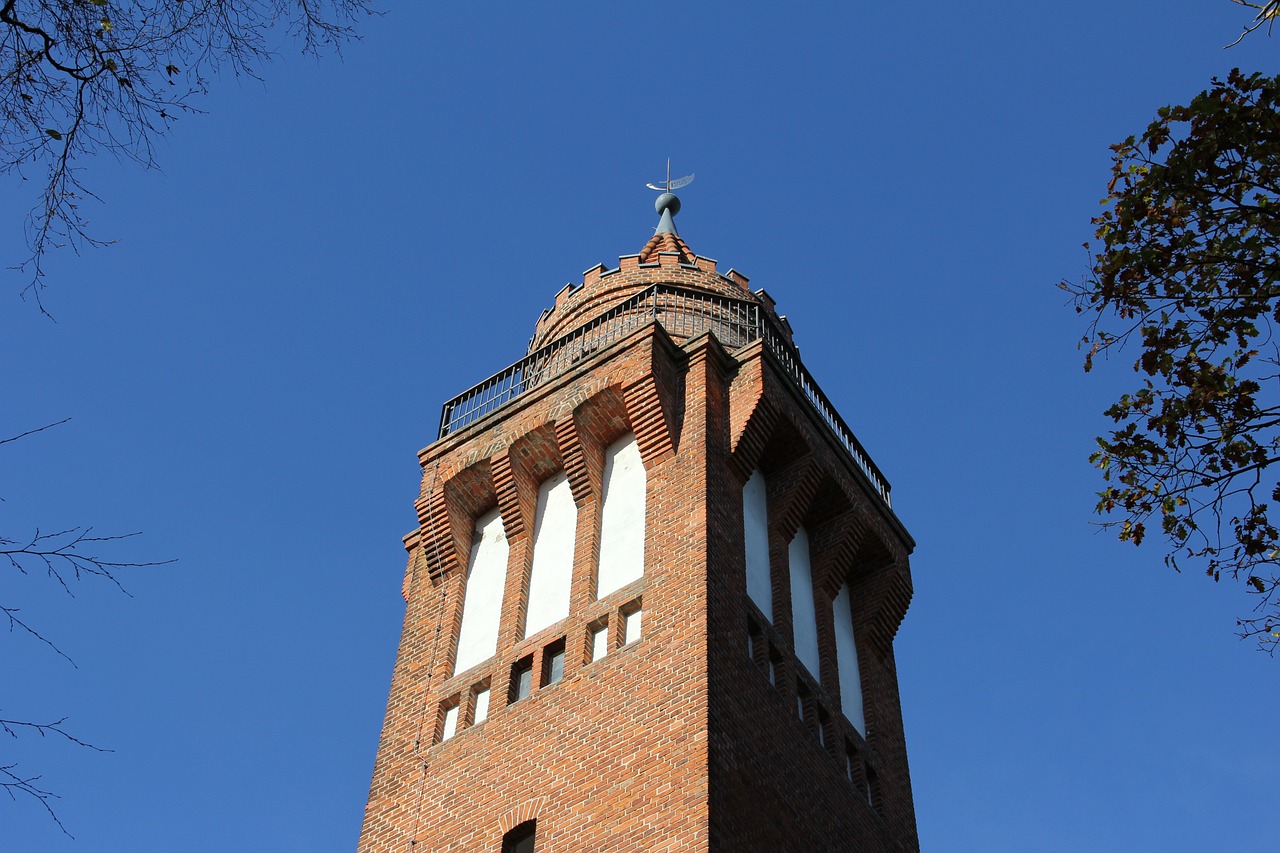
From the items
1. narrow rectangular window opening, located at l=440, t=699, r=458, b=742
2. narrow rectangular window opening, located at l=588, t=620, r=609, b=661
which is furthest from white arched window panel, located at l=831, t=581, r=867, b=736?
narrow rectangular window opening, located at l=440, t=699, r=458, b=742

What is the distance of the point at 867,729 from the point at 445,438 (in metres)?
7.73

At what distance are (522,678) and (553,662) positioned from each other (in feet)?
1.58

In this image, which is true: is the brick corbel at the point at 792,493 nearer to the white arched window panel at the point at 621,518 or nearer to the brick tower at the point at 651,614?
the brick tower at the point at 651,614

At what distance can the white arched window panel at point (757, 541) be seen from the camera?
65.9 ft

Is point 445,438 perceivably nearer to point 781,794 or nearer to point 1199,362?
point 781,794

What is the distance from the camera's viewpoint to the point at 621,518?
68.4 ft

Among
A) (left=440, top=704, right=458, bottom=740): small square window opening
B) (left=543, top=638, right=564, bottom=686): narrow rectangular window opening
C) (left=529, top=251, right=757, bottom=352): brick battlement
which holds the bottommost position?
(left=440, top=704, right=458, bottom=740): small square window opening

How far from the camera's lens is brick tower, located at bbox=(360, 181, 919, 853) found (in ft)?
55.9

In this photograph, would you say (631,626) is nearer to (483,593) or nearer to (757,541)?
(757,541)

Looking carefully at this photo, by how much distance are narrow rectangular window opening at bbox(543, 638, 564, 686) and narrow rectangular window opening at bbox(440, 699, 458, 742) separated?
1.40 m

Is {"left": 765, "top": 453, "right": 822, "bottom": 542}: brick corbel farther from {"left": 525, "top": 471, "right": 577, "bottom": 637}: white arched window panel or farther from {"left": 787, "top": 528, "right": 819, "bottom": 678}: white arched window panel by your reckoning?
{"left": 525, "top": 471, "right": 577, "bottom": 637}: white arched window panel

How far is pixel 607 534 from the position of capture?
20797 millimetres

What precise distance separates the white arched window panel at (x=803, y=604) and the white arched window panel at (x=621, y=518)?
2.38m

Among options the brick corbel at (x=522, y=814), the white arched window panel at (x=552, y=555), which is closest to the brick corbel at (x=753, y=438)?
the white arched window panel at (x=552, y=555)
